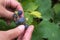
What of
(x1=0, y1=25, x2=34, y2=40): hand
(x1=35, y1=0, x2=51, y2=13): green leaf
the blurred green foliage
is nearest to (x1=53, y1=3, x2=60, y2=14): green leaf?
the blurred green foliage

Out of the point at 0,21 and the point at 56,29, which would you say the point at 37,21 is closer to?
the point at 56,29

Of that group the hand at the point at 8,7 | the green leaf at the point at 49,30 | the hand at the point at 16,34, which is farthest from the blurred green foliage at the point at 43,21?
the hand at the point at 16,34

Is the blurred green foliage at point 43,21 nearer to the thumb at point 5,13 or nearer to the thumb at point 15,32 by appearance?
the thumb at point 5,13

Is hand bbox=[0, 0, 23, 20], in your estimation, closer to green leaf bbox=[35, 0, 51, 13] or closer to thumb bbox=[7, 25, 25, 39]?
thumb bbox=[7, 25, 25, 39]

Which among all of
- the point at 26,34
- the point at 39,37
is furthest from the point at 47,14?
the point at 26,34

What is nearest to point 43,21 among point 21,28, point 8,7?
point 8,7

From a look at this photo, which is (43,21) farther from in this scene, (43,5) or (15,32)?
(15,32)
